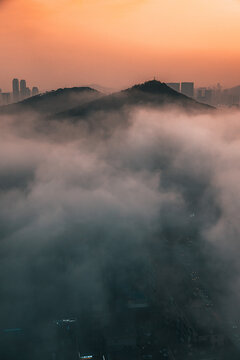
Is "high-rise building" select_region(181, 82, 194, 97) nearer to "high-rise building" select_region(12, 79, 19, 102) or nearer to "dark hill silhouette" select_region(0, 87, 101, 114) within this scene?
"dark hill silhouette" select_region(0, 87, 101, 114)

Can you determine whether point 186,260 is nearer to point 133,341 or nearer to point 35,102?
point 133,341

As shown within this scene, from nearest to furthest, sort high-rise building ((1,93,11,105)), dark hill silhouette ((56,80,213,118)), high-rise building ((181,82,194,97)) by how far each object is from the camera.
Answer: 1. dark hill silhouette ((56,80,213,118))
2. high-rise building ((181,82,194,97))
3. high-rise building ((1,93,11,105))

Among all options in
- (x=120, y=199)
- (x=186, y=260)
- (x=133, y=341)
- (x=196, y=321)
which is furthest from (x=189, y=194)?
(x=133, y=341)

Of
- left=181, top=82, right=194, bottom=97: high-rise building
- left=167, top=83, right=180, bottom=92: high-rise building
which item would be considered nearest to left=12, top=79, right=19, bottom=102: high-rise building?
left=167, top=83, right=180, bottom=92: high-rise building

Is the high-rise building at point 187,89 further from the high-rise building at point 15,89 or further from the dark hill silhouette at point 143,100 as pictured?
the high-rise building at point 15,89

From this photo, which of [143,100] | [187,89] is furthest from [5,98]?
[187,89]
